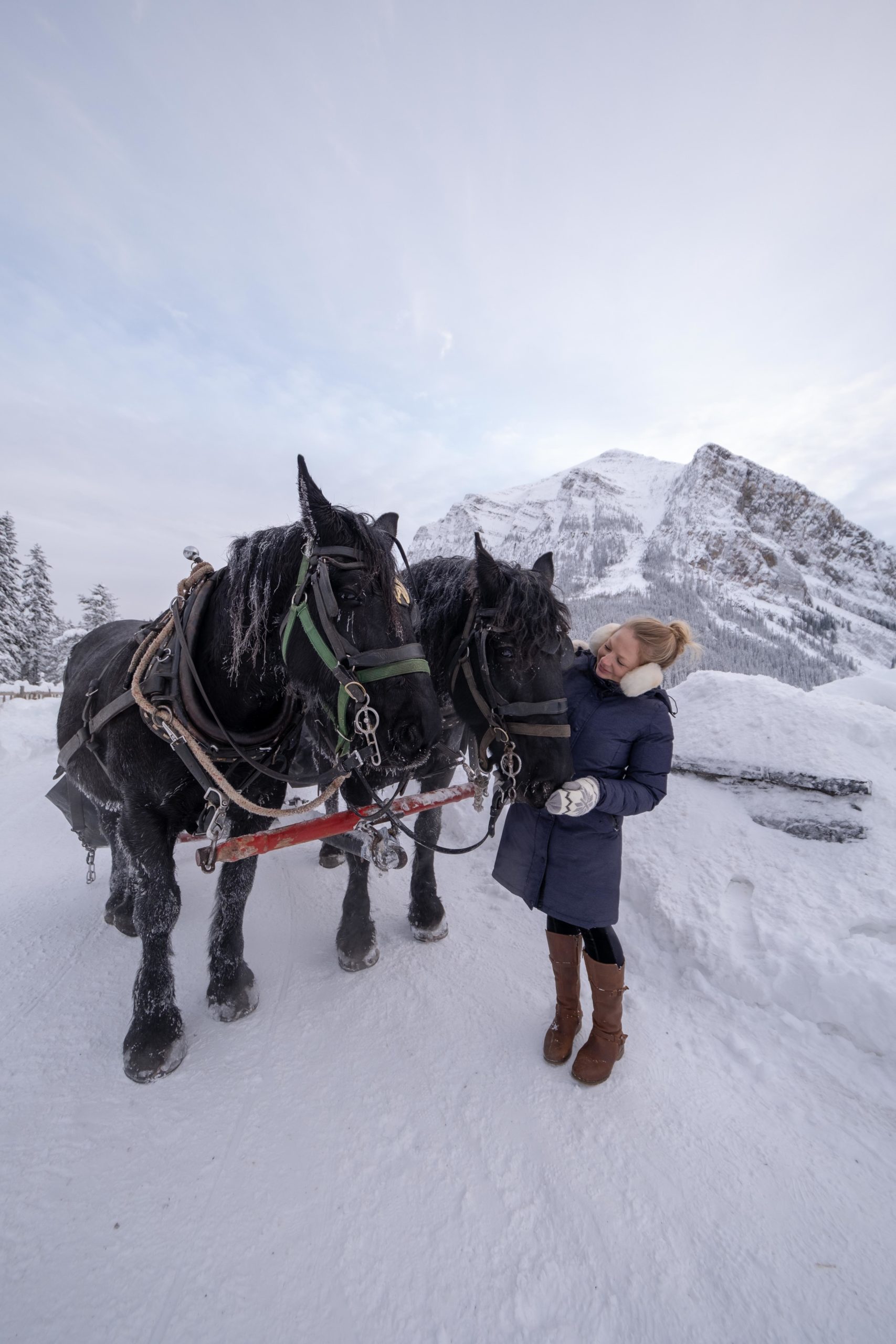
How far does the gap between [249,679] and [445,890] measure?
9.23 feet

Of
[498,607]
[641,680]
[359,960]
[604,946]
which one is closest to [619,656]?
[641,680]

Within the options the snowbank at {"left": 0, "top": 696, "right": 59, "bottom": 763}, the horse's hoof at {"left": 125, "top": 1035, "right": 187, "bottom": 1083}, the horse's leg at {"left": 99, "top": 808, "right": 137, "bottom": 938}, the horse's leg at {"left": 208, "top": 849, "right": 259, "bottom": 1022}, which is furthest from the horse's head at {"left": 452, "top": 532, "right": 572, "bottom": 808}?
the snowbank at {"left": 0, "top": 696, "right": 59, "bottom": 763}

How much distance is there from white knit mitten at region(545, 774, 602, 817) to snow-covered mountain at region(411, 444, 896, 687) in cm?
3972

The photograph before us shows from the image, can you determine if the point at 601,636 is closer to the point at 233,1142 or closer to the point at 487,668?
the point at 487,668

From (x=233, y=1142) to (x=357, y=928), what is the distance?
1.25 metres

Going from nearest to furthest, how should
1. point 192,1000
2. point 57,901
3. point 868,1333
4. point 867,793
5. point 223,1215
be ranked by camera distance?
1. point 868,1333
2. point 223,1215
3. point 192,1000
4. point 867,793
5. point 57,901

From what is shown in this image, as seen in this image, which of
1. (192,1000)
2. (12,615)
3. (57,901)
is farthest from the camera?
(12,615)

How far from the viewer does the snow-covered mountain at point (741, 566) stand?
2167 inches

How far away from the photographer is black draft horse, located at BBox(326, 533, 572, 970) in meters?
2.33

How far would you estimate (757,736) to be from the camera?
4.42 metres

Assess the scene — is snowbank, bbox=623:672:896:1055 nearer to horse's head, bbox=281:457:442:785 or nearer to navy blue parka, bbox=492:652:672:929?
navy blue parka, bbox=492:652:672:929

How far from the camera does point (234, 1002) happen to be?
277cm

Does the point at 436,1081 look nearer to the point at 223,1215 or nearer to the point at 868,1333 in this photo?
the point at 223,1215

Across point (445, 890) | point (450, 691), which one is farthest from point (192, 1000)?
point (450, 691)
